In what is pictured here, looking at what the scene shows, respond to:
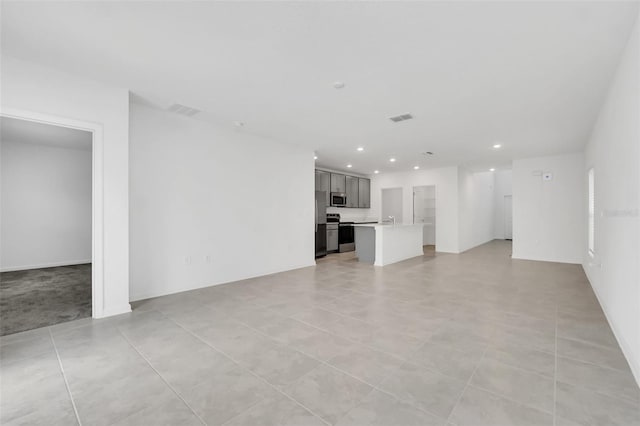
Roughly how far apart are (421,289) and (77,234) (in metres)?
8.16

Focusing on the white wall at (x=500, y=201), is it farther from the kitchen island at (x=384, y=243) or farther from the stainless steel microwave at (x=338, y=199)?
the stainless steel microwave at (x=338, y=199)

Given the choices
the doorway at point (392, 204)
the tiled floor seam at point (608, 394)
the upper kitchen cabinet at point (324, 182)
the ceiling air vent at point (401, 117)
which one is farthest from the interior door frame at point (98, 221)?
the doorway at point (392, 204)

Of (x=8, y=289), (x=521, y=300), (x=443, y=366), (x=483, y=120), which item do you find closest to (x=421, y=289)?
(x=521, y=300)

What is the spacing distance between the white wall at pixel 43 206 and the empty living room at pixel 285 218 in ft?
0.16

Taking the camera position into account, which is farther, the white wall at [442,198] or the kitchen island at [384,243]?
the white wall at [442,198]

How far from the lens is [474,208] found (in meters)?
10.4

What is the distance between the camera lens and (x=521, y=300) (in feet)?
13.3

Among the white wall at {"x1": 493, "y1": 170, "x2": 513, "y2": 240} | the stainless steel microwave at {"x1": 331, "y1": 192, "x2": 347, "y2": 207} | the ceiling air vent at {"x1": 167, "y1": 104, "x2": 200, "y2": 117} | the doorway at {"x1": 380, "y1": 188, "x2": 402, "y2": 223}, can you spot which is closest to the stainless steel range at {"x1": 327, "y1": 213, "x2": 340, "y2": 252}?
the stainless steel microwave at {"x1": 331, "y1": 192, "x2": 347, "y2": 207}

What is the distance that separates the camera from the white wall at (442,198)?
891 centimetres

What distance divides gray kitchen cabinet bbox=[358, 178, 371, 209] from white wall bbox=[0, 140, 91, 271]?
7.99m

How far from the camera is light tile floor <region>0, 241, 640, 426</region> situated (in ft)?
5.79

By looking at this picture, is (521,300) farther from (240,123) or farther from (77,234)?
(77,234)

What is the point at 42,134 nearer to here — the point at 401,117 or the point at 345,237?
the point at 401,117

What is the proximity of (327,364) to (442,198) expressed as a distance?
8077mm
